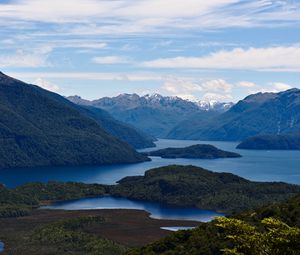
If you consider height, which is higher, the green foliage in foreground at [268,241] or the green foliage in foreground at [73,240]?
the green foliage in foreground at [268,241]

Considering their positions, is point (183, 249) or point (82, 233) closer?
point (183, 249)

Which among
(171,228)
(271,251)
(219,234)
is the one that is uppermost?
(271,251)

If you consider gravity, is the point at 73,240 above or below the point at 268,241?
below

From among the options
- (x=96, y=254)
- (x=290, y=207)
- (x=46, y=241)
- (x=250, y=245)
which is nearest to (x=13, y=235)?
(x=46, y=241)

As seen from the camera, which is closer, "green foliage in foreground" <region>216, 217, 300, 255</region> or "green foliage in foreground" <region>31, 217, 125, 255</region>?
"green foliage in foreground" <region>216, 217, 300, 255</region>

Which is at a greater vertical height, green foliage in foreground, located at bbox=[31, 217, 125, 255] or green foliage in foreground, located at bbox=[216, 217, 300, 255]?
green foliage in foreground, located at bbox=[216, 217, 300, 255]

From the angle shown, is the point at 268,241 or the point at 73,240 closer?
the point at 268,241

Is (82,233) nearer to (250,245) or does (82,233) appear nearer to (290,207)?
(290,207)

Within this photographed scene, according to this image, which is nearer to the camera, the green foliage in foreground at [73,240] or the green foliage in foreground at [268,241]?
the green foliage in foreground at [268,241]
